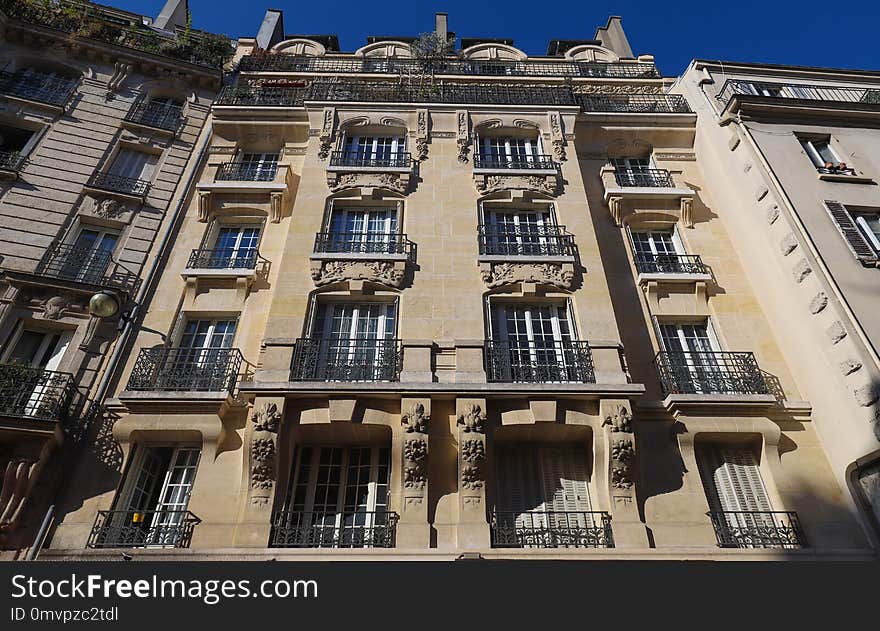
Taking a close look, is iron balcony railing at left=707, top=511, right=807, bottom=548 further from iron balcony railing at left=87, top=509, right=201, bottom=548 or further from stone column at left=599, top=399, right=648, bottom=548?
Answer: iron balcony railing at left=87, top=509, right=201, bottom=548

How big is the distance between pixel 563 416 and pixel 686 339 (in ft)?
13.3

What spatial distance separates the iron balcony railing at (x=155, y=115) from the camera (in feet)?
47.8

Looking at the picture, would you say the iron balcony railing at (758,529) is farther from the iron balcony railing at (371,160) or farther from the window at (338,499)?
the iron balcony railing at (371,160)

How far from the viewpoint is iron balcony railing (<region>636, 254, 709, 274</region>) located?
12.0 m

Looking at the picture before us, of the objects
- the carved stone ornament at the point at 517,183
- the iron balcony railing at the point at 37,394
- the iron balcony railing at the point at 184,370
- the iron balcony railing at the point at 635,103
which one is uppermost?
the iron balcony railing at the point at 635,103

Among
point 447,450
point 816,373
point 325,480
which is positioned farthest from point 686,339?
point 325,480

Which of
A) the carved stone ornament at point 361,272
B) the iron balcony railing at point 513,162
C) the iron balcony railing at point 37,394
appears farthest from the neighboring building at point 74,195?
the iron balcony railing at point 513,162

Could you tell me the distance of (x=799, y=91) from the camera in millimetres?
15320

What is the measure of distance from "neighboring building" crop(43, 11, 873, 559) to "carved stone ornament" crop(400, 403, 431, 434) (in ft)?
0.09

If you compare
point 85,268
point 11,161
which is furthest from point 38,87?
point 85,268

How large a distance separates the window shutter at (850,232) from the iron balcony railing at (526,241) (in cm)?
549

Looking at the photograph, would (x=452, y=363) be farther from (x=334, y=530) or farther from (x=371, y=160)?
(x=371, y=160)

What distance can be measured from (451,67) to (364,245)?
10045 millimetres

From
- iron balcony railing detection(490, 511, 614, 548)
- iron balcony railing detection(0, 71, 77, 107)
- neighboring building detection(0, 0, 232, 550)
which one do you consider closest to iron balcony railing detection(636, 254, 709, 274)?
iron balcony railing detection(490, 511, 614, 548)
